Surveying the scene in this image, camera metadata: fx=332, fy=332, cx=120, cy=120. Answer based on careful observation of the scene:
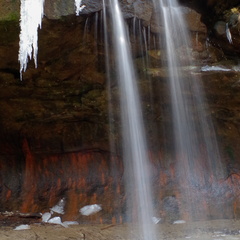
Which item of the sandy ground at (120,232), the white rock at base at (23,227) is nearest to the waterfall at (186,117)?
the sandy ground at (120,232)

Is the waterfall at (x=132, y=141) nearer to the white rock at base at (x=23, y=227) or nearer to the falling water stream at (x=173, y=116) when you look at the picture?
the falling water stream at (x=173, y=116)

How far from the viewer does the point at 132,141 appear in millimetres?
7844

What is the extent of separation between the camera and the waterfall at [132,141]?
6.38 metres

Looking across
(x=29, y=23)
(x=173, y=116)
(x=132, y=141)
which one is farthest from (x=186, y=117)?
(x=29, y=23)

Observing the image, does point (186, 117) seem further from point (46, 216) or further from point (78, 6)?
point (46, 216)

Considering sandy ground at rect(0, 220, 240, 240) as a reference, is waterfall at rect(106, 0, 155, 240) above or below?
above

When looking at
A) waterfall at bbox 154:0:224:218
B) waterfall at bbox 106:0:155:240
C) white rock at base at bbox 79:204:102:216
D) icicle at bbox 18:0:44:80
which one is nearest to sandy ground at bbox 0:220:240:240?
waterfall at bbox 106:0:155:240

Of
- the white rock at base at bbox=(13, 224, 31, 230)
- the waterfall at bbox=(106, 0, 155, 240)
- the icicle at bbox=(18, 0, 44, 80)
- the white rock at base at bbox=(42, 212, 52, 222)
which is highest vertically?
the icicle at bbox=(18, 0, 44, 80)

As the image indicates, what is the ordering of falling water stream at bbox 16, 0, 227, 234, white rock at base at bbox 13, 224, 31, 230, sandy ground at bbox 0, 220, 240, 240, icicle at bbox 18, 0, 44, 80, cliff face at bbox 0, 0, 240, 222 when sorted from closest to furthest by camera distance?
icicle at bbox 18, 0, 44, 80 → falling water stream at bbox 16, 0, 227, 234 → cliff face at bbox 0, 0, 240, 222 → sandy ground at bbox 0, 220, 240, 240 → white rock at base at bbox 13, 224, 31, 230

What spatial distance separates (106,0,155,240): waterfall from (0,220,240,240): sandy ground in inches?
12.9

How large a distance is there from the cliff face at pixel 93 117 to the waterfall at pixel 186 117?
142mm

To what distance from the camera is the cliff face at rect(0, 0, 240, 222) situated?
6.26 meters

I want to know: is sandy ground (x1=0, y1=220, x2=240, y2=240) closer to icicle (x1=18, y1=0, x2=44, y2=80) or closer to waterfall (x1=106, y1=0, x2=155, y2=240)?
waterfall (x1=106, y1=0, x2=155, y2=240)

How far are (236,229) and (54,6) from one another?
18.6 feet
